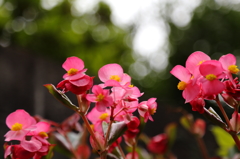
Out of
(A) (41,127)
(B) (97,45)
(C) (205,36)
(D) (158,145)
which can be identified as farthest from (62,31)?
(A) (41,127)

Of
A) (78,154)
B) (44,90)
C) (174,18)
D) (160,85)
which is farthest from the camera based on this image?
(174,18)

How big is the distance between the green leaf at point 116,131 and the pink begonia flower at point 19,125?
10cm

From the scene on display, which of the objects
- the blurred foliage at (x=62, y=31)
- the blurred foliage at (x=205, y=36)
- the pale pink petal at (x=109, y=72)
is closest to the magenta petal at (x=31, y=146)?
the pale pink petal at (x=109, y=72)

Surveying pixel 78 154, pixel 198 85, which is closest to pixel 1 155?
pixel 78 154

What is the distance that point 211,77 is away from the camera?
26 centimetres

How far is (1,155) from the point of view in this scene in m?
1.01

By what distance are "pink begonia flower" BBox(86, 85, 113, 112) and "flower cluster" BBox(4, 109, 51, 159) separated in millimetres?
89

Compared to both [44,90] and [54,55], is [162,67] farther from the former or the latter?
[44,90]

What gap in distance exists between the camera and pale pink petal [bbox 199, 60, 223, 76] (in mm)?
273

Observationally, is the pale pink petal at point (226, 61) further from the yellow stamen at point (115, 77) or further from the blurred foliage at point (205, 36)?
the blurred foliage at point (205, 36)

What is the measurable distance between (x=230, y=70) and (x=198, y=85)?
0.04 metres

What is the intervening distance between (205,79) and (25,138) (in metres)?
0.23

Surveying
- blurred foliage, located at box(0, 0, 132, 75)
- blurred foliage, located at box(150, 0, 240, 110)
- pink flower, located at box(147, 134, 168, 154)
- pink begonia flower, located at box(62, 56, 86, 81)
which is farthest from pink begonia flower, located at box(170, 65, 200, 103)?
blurred foliage, located at box(150, 0, 240, 110)

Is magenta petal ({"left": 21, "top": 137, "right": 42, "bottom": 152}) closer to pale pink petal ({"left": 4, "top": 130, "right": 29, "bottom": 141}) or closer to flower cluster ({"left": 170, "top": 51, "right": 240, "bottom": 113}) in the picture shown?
pale pink petal ({"left": 4, "top": 130, "right": 29, "bottom": 141})
